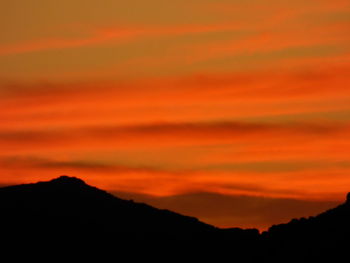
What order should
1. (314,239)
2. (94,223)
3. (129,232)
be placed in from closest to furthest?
(129,232), (94,223), (314,239)

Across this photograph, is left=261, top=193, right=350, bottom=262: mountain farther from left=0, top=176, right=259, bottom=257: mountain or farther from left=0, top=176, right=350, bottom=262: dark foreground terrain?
left=0, top=176, right=259, bottom=257: mountain

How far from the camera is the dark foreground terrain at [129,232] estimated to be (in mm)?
172750

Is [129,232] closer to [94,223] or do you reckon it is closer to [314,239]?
[94,223]

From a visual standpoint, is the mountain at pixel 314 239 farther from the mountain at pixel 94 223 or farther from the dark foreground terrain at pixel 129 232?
the mountain at pixel 94 223

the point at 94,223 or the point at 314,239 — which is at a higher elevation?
the point at 94,223

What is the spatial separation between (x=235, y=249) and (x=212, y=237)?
2794 mm

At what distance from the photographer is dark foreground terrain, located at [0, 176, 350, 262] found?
17275 cm

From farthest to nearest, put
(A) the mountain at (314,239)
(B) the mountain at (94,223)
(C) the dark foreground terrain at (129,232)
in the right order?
(A) the mountain at (314,239) → (B) the mountain at (94,223) → (C) the dark foreground terrain at (129,232)

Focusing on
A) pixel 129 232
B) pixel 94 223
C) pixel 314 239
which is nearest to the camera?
pixel 129 232

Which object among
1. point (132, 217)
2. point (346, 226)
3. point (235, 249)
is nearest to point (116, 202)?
point (132, 217)

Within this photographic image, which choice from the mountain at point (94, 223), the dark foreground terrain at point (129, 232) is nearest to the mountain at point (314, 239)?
the dark foreground terrain at point (129, 232)

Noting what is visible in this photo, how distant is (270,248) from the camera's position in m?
177

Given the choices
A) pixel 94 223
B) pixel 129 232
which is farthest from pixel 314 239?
pixel 94 223

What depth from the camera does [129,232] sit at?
17550cm
